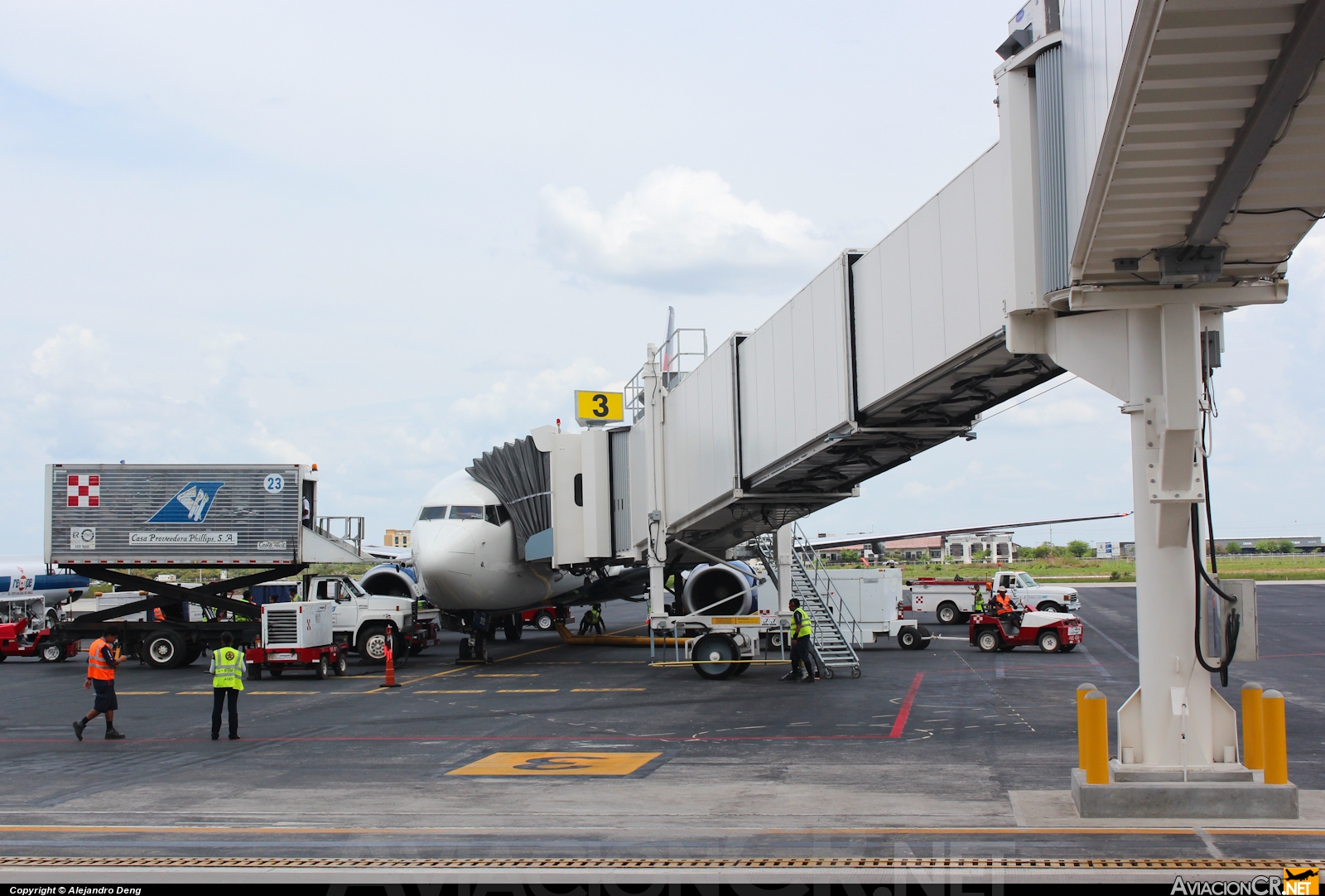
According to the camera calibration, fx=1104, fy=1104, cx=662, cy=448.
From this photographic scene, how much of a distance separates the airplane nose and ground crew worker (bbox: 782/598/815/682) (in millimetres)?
8747

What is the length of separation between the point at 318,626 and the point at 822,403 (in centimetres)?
1598

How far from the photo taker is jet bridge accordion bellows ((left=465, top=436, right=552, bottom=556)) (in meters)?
28.8

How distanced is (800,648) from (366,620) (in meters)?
12.8

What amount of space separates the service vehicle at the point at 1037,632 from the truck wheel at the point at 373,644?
16341 mm

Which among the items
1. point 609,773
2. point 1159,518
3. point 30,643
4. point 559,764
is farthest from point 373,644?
point 1159,518

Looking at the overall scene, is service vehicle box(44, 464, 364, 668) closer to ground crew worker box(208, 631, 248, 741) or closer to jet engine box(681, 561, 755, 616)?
jet engine box(681, 561, 755, 616)

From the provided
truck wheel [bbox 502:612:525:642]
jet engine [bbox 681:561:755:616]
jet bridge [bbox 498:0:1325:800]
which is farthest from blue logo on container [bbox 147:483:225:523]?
jet bridge [bbox 498:0:1325:800]

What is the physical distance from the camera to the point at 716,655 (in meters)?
23.8

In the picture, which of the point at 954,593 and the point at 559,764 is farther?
the point at 954,593

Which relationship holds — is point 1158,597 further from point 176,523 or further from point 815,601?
point 176,523

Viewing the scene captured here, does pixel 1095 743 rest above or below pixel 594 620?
above

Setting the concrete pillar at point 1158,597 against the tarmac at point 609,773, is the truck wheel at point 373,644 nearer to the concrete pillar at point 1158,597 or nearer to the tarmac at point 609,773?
the tarmac at point 609,773

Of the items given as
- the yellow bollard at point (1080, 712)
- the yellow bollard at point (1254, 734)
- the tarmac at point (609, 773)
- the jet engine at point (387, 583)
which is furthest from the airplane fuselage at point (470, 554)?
the yellow bollard at point (1254, 734)

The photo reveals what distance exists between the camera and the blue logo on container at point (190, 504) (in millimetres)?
30141
